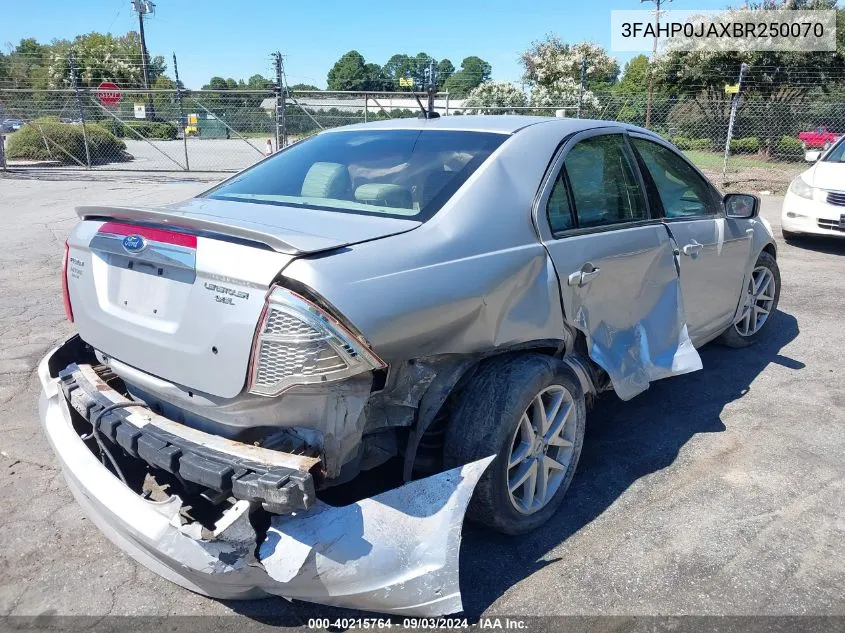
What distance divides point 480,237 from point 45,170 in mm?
19321

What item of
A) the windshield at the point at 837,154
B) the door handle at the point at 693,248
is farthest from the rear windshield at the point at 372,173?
the windshield at the point at 837,154

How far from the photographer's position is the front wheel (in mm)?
4996

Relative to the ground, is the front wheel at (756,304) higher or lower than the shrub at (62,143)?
lower

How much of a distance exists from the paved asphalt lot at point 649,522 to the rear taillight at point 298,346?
3.19 feet

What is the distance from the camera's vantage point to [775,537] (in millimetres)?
2861

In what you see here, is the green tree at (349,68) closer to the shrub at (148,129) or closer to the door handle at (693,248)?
the shrub at (148,129)

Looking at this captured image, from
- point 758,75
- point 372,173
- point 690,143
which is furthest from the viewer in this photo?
point 758,75

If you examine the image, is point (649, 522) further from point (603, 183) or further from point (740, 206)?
point (740, 206)

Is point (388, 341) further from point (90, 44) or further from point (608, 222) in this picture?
point (90, 44)

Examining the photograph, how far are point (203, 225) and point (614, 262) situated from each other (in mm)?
1940

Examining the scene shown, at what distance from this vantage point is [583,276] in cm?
297

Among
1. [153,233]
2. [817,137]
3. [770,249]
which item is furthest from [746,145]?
[153,233]

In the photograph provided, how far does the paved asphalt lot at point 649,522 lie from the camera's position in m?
2.48

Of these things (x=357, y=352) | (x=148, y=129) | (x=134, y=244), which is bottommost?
(x=357, y=352)
